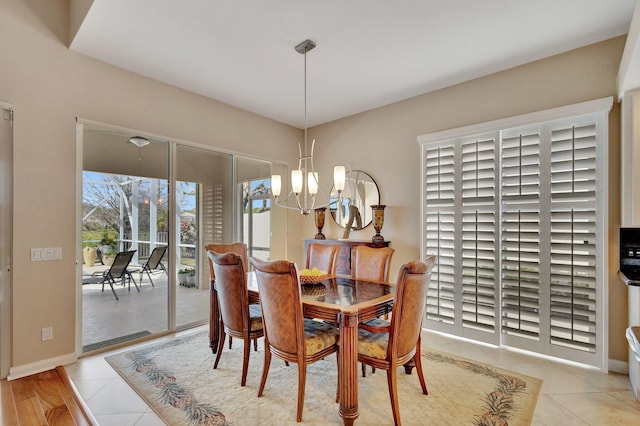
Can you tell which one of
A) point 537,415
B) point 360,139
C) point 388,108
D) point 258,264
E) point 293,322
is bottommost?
point 537,415

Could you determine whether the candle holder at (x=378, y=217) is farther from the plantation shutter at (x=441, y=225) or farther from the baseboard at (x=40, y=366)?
the baseboard at (x=40, y=366)

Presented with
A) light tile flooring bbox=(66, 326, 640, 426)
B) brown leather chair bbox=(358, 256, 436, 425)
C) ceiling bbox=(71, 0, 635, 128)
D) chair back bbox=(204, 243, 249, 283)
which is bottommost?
light tile flooring bbox=(66, 326, 640, 426)

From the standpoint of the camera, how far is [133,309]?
362cm

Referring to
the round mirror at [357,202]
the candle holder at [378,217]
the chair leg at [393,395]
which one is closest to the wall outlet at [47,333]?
the chair leg at [393,395]

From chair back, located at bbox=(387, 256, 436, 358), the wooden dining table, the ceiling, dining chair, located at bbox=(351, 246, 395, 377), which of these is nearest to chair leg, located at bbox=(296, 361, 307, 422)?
the wooden dining table

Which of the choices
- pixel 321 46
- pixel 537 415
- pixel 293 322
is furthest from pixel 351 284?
pixel 321 46

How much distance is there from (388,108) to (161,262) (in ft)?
11.3

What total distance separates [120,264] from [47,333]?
0.85 m

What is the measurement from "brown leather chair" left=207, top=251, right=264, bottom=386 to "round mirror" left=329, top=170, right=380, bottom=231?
7.27 ft

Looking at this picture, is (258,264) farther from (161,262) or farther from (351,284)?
(161,262)

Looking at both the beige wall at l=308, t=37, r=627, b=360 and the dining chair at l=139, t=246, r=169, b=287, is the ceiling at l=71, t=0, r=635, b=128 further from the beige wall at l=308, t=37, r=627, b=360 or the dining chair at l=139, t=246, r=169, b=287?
the dining chair at l=139, t=246, r=169, b=287

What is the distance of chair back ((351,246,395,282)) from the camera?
3211 mm

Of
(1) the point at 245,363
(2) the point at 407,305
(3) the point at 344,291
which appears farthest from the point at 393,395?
(1) the point at 245,363

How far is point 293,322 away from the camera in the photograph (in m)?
2.16
